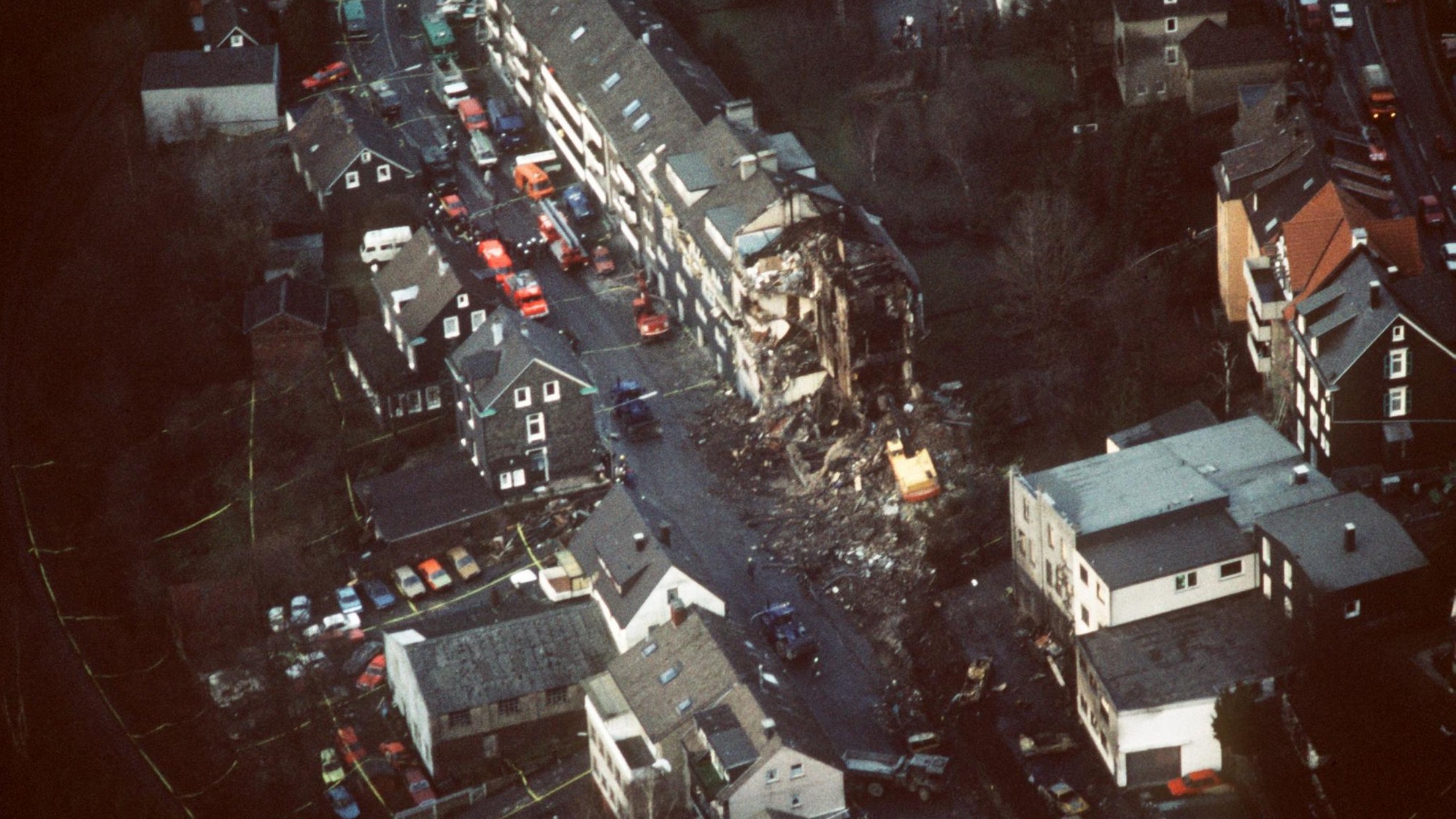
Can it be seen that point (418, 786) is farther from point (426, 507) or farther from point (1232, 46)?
point (1232, 46)

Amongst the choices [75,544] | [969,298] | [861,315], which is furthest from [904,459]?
[75,544]

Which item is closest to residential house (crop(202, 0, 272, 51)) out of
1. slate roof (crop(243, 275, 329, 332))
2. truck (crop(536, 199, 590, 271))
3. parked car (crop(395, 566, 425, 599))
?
truck (crop(536, 199, 590, 271))

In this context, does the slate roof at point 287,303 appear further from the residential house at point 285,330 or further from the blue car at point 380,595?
the blue car at point 380,595

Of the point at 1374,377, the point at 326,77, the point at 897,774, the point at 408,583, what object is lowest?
the point at 897,774

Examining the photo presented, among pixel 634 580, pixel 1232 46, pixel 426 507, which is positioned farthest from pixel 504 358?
pixel 1232 46

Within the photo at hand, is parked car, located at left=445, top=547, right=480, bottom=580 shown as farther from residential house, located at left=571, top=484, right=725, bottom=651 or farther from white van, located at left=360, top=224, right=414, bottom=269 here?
white van, located at left=360, top=224, right=414, bottom=269
